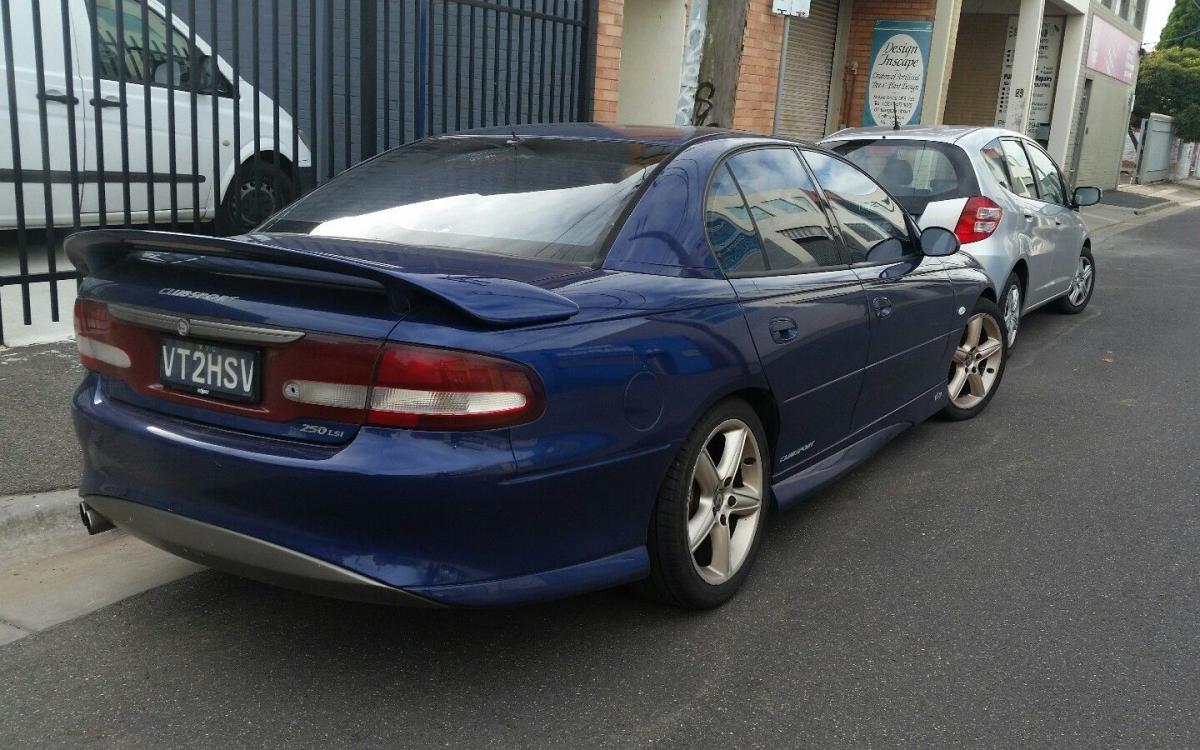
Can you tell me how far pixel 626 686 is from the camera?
313 centimetres

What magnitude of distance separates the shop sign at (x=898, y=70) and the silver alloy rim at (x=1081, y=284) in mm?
7188

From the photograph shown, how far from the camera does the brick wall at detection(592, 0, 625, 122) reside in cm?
996

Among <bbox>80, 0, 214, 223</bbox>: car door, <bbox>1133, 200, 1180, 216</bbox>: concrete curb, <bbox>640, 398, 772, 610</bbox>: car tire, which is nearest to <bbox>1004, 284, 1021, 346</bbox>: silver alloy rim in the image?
<bbox>640, 398, 772, 610</bbox>: car tire

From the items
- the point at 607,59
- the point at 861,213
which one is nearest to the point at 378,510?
the point at 861,213

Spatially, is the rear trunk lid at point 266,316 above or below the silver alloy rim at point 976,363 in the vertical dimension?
above

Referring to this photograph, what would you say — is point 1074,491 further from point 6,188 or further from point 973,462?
point 6,188

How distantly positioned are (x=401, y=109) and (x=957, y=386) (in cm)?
421

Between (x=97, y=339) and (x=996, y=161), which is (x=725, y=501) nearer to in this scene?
(x=97, y=339)

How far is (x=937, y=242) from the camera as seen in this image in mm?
4918

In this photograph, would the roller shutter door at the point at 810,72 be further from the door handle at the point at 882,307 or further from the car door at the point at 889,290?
the door handle at the point at 882,307

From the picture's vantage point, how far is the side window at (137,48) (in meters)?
6.58

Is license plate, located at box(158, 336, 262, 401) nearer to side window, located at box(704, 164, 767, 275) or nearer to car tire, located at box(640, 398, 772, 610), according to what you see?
car tire, located at box(640, 398, 772, 610)

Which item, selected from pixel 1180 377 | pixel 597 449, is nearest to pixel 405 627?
pixel 597 449

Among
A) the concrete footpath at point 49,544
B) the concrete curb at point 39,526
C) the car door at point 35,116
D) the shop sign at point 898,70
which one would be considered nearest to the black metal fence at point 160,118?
the car door at point 35,116
